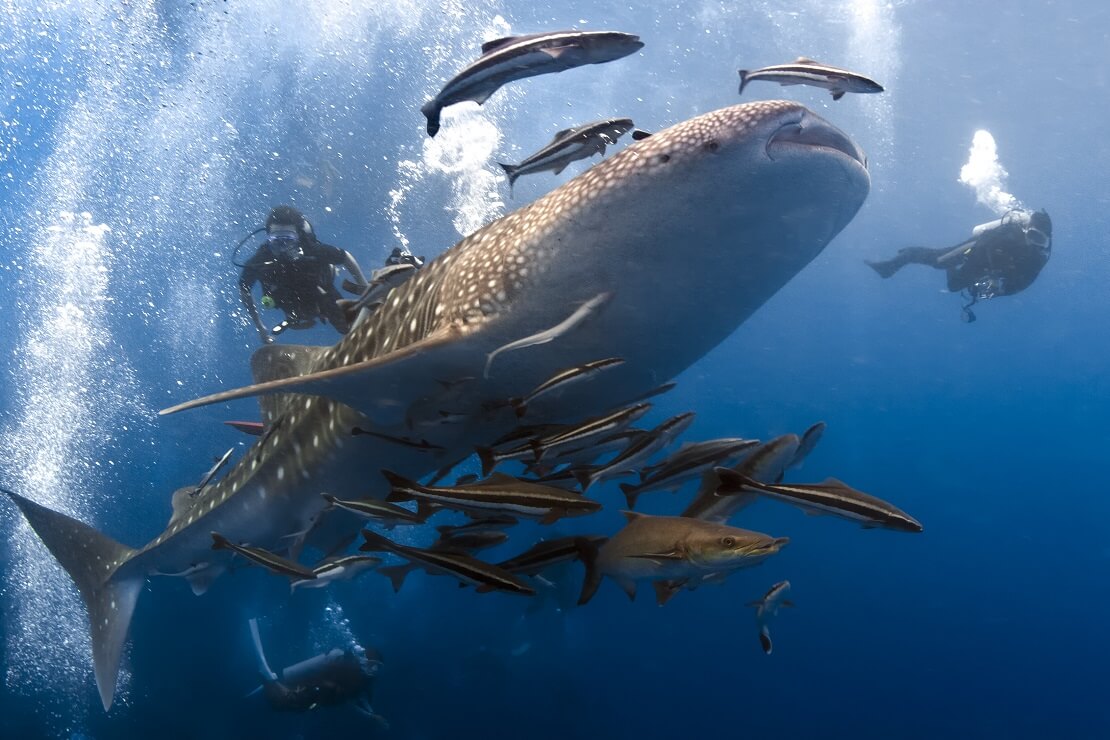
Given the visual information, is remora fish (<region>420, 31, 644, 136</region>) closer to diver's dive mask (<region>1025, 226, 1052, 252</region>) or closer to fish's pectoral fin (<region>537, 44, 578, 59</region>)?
fish's pectoral fin (<region>537, 44, 578, 59</region>)

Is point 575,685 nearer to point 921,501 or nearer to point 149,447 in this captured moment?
point 149,447

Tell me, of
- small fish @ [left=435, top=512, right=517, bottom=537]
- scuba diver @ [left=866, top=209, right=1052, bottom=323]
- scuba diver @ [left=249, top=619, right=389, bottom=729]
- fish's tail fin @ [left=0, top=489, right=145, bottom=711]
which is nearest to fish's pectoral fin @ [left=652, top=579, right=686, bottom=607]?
small fish @ [left=435, top=512, right=517, bottom=537]

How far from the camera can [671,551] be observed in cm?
232

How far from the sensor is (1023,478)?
55.8 metres

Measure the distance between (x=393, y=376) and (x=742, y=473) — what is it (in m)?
1.86

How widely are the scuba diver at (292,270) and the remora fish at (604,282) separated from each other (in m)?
5.16

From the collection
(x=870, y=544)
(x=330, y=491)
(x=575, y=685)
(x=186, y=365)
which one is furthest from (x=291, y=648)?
(x=870, y=544)

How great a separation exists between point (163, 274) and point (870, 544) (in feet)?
160

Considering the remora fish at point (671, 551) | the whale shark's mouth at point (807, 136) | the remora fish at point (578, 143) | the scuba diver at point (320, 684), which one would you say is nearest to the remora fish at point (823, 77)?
the remora fish at point (578, 143)

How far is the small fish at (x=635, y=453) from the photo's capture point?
3.00 m

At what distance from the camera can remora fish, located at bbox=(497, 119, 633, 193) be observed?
12.3ft

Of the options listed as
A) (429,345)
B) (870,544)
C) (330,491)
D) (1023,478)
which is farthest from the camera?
(1023,478)

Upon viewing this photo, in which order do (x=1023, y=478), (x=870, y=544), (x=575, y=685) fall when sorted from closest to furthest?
(x=575, y=685) → (x=870, y=544) → (x=1023, y=478)

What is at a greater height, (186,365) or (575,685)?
(186,365)
